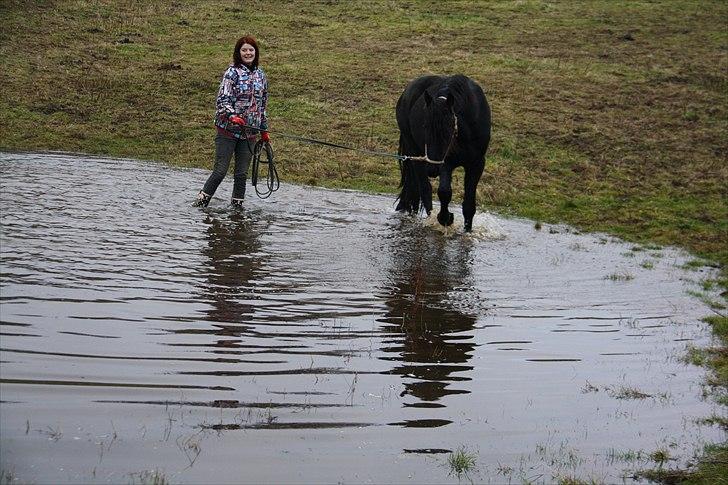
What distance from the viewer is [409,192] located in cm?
1336

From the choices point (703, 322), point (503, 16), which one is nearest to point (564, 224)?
point (703, 322)

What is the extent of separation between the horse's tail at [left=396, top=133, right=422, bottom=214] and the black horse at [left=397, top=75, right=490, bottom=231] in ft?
0.05

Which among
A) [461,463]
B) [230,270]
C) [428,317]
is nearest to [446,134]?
[230,270]

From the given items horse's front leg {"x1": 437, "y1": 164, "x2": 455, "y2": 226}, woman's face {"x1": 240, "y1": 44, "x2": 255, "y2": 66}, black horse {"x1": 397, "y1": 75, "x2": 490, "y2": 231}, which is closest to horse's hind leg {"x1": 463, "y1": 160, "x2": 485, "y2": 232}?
black horse {"x1": 397, "y1": 75, "x2": 490, "y2": 231}

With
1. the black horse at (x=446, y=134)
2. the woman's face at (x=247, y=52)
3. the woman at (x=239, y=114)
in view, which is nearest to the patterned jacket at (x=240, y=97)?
the woman at (x=239, y=114)

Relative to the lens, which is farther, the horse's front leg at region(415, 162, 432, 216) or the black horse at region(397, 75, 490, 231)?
the horse's front leg at region(415, 162, 432, 216)

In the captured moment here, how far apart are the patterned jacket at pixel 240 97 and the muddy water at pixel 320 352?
133cm

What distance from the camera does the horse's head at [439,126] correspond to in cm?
1120

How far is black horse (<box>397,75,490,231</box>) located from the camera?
11.3 metres

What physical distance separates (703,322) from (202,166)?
9.36 meters

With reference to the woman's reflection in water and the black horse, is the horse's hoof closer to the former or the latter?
the black horse

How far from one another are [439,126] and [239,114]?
8.72 feet

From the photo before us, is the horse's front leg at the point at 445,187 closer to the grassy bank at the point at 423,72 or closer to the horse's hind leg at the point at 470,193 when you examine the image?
the horse's hind leg at the point at 470,193

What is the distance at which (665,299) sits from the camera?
958 cm
